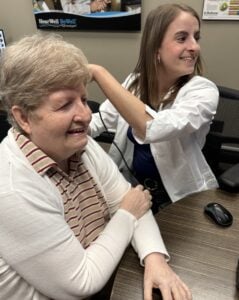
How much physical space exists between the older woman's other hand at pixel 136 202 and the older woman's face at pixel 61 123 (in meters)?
0.26

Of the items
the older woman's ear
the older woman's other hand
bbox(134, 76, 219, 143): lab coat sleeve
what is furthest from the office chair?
the older woman's ear

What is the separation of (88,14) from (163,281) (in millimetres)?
1977

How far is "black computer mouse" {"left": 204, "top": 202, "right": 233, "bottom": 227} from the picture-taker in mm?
909

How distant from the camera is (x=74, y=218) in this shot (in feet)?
2.80

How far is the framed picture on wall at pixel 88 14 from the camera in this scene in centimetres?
207

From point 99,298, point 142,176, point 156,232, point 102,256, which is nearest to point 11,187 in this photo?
point 102,256

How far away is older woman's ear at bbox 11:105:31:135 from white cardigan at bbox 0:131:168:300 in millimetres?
48

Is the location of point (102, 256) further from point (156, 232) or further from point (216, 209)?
point (216, 209)

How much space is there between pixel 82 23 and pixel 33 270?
6.48 ft

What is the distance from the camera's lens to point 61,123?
2.48ft

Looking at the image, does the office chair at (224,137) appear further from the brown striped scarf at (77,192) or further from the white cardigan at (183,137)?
the brown striped scarf at (77,192)

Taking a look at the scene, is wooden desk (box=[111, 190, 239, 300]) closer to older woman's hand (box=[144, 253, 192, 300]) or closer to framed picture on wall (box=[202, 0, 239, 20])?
older woman's hand (box=[144, 253, 192, 300])

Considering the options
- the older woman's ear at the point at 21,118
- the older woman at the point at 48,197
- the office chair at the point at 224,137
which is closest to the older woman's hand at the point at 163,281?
the older woman at the point at 48,197

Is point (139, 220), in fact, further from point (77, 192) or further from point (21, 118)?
point (21, 118)
